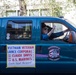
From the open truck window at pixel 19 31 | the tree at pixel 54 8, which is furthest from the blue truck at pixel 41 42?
the tree at pixel 54 8

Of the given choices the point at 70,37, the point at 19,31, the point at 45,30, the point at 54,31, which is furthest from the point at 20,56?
the point at 70,37

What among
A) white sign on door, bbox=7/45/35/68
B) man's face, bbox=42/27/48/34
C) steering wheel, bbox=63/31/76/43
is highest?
man's face, bbox=42/27/48/34

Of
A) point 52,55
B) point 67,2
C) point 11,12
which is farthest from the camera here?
point 11,12

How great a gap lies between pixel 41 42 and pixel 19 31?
0.64 m

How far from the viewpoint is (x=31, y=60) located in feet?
26.1

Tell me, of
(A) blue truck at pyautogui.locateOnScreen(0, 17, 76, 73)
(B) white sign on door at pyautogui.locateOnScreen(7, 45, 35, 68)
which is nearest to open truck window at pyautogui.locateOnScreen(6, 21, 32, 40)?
(A) blue truck at pyautogui.locateOnScreen(0, 17, 76, 73)

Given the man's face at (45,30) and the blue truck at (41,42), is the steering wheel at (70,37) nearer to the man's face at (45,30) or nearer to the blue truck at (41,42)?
the blue truck at (41,42)

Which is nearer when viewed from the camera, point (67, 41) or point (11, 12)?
point (67, 41)

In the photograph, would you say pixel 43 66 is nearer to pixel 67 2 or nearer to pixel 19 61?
pixel 19 61

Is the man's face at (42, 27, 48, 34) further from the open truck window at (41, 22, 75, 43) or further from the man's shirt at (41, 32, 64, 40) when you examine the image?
the man's shirt at (41, 32, 64, 40)

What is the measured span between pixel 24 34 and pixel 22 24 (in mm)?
271

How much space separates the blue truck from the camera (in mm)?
7902

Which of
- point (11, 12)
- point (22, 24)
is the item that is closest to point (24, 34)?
point (22, 24)

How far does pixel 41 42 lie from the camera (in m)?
7.96
